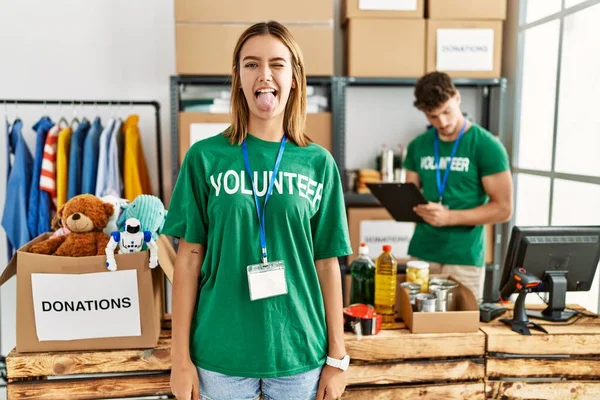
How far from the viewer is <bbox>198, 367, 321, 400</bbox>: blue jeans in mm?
1175

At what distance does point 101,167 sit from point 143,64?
79 cm

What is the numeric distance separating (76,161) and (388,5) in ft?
6.20

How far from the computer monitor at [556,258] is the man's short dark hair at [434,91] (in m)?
0.69

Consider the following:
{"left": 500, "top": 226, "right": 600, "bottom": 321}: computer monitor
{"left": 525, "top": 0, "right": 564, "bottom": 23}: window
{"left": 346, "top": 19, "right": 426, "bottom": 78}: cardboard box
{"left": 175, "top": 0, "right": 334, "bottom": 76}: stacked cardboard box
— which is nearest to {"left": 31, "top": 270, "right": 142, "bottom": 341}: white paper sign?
{"left": 500, "top": 226, "right": 600, "bottom": 321}: computer monitor

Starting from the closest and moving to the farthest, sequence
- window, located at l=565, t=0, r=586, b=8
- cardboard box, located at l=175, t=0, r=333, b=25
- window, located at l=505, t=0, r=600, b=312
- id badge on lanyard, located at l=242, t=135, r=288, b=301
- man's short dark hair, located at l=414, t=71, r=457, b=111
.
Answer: id badge on lanyard, located at l=242, t=135, r=288, b=301 → man's short dark hair, located at l=414, t=71, r=457, b=111 → window, located at l=505, t=0, r=600, b=312 → window, located at l=565, t=0, r=586, b=8 → cardboard box, located at l=175, t=0, r=333, b=25

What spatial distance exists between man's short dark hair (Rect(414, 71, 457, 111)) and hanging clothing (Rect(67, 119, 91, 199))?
1.80 meters

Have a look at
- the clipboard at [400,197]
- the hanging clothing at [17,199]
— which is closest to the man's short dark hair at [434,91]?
the clipboard at [400,197]

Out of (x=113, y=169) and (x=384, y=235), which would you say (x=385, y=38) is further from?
(x=113, y=169)

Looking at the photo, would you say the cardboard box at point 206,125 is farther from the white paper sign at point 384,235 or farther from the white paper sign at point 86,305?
the white paper sign at point 86,305

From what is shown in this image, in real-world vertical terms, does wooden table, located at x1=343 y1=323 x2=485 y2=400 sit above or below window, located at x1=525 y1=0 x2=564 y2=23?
below

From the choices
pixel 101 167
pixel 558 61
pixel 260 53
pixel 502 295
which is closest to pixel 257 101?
pixel 260 53

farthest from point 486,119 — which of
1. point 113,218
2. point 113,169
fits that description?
point 113,218

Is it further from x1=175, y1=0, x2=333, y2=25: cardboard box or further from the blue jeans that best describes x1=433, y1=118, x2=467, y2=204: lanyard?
the blue jeans

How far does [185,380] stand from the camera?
1160 millimetres
